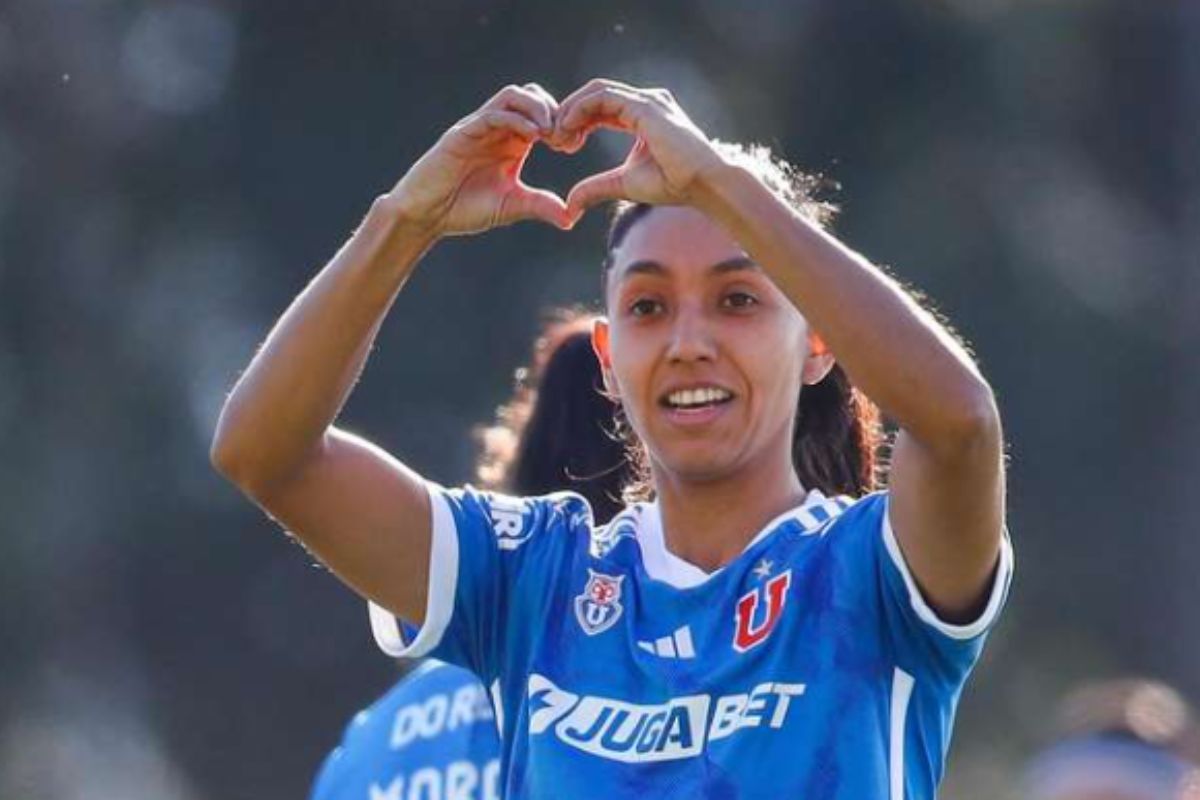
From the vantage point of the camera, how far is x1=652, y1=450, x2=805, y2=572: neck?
4336 mm

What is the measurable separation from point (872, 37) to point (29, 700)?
4815 millimetres

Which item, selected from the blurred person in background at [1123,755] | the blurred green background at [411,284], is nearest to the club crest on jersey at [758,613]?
the blurred person in background at [1123,755]

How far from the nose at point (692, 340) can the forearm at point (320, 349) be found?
0.35 metres

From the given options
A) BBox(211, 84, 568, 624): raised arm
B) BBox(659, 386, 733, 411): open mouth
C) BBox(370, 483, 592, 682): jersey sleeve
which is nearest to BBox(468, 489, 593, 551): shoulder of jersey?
BBox(370, 483, 592, 682): jersey sleeve

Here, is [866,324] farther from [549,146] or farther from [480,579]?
[480,579]

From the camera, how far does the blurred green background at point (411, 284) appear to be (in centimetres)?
1393

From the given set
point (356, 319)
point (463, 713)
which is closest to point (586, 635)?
point (356, 319)

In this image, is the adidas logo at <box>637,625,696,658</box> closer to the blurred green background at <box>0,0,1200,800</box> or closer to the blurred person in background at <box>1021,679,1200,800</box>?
the blurred person in background at <box>1021,679,1200,800</box>

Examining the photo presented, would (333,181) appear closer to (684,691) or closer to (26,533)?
(26,533)

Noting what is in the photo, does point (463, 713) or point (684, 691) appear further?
point (463, 713)

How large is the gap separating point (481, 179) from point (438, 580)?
0.53 m

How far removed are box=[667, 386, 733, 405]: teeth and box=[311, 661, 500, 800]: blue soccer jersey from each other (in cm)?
Result: 128

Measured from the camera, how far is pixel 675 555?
435 cm

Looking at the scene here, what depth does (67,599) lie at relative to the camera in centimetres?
1430
